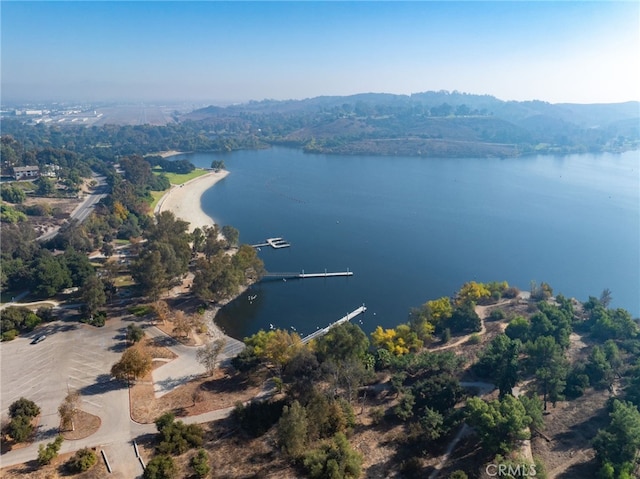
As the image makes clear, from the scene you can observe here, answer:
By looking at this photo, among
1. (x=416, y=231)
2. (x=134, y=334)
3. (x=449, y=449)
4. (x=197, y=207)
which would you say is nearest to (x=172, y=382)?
(x=134, y=334)

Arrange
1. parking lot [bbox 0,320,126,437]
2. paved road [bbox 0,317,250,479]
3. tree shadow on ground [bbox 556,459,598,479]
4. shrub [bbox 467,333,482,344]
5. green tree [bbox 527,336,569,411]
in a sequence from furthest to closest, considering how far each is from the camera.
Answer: shrub [bbox 467,333,482,344] < parking lot [bbox 0,320,126,437] < green tree [bbox 527,336,569,411] < paved road [bbox 0,317,250,479] < tree shadow on ground [bbox 556,459,598,479]

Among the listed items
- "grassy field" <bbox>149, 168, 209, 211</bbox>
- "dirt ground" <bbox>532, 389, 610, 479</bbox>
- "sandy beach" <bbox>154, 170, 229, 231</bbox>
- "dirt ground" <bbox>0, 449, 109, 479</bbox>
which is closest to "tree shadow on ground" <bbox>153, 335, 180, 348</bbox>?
"dirt ground" <bbox>0, 449, 109, 479</bbox>

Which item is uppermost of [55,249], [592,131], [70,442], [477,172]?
[592,131]

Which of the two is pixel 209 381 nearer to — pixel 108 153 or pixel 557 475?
pixel 557 475

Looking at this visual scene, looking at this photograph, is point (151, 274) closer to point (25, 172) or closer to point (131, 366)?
point (131, 366)

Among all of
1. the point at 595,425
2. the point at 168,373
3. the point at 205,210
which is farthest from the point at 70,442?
the point at 205,210

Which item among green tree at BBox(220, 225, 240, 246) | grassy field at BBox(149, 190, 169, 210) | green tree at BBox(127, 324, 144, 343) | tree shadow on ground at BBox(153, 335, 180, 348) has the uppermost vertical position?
grassy field at BBox(149, 190, 169, 210)

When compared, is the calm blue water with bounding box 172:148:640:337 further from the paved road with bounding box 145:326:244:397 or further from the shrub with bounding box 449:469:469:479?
the shrub with bounding box 449:469:469:479
